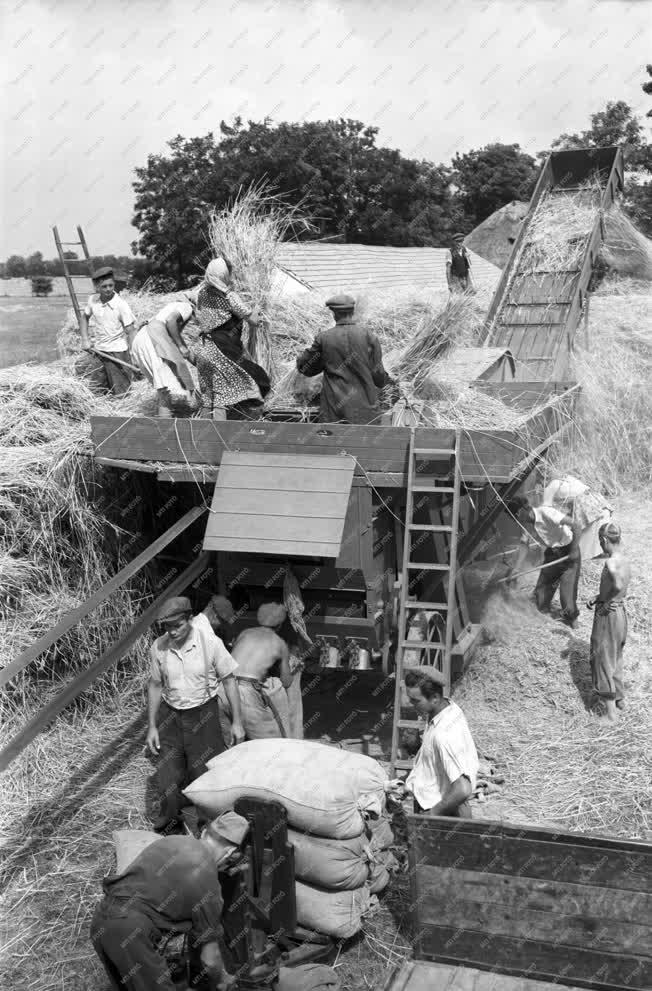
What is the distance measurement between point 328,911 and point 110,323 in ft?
17.5

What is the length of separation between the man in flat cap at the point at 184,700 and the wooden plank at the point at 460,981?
5.03ft

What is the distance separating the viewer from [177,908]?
339 cm

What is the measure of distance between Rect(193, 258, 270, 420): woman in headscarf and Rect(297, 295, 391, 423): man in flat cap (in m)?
0.45

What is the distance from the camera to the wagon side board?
150 inches

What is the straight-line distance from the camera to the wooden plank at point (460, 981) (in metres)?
3.84

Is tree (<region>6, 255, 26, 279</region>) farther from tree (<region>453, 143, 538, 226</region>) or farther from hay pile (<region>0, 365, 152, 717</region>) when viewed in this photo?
hay pile (<region>0, 365, 152, 717</region>)

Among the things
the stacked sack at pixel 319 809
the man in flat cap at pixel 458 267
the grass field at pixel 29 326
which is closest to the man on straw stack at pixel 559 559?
the stacked sack at pixel 319 809

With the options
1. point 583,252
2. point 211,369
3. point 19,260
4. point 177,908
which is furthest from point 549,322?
point 19,260

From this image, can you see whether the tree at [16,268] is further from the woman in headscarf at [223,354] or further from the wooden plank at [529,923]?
the wooden plank at [529,923]

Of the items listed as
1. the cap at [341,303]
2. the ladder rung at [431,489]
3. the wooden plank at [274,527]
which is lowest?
the wooden plank at [274,527]

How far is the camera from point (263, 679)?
5.42 m

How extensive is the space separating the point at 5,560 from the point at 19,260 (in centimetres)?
3005

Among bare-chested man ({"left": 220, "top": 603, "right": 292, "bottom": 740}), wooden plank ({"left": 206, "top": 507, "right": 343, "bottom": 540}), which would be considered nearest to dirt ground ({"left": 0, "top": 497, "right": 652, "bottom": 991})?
bare-chested man ({"left": 220, "top": 603, "right": 292, "bottom": 740})

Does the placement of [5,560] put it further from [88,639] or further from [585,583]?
[585,583]
